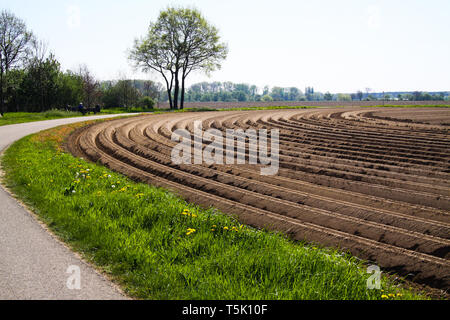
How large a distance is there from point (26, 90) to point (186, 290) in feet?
176

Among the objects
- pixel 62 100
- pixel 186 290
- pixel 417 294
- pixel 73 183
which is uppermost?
pixel 62 100

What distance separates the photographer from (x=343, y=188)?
8742 millimetres

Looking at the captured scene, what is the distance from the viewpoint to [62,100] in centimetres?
4906

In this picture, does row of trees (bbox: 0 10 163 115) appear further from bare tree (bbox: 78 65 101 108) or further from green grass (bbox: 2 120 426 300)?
green grass (bbox: 2 120 426 300)

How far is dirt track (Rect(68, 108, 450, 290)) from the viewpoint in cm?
565

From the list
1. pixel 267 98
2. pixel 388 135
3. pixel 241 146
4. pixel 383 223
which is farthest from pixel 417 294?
pixel 267 98

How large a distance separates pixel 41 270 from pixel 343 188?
22.9 ft

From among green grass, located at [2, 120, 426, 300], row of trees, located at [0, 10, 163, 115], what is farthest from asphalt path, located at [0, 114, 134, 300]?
row of trees, located at [0, 10, 163, 115]

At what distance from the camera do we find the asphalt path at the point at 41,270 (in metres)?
3.89

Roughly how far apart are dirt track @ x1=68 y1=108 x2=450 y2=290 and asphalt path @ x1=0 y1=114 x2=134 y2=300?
3.32 metres

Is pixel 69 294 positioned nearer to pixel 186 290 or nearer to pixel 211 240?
pixel 186 290

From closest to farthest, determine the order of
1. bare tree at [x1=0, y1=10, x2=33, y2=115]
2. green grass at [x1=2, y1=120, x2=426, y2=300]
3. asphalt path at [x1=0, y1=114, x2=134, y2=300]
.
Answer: asphalt path at [x1=0, y1=114, x2=134, y2=300]
green grass at [x1=2, y1=120, x2=426, y2=300]
bare tree at [x1=0, y1=10, x2=33, y2=115]

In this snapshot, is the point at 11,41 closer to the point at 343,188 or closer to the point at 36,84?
the point at 36,84

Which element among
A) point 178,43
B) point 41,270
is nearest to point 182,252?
point 41,270
